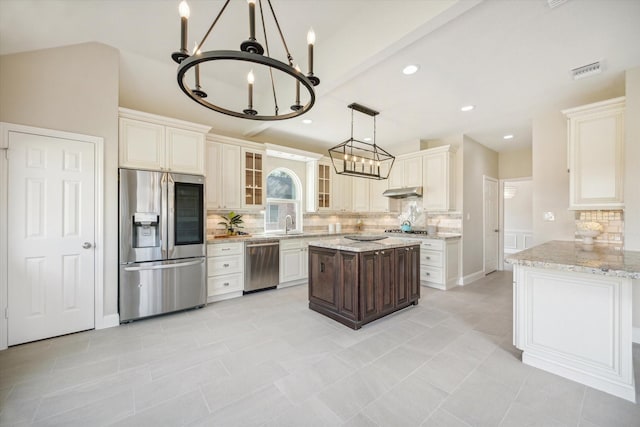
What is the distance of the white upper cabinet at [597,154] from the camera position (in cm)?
290

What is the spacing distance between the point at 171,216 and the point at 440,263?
171 inches

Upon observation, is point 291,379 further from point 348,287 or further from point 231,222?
point 231,222

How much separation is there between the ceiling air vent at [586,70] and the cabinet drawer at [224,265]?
4837 mm

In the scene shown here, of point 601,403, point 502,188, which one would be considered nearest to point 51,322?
point 601,403

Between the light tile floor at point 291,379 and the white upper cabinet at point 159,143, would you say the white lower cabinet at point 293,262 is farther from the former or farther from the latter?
the white upper cabinet at point 159,143

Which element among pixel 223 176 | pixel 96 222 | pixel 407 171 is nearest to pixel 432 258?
pixel 407 171

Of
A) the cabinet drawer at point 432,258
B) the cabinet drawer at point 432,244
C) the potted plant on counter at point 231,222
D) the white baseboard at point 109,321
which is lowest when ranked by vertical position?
the white baseboard at point 109,321

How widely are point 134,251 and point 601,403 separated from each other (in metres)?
4.47

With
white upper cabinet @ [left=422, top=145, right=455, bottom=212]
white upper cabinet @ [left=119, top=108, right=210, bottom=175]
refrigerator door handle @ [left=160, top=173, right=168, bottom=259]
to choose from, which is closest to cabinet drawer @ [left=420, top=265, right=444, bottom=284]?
white upper cabinet @ [left=422, top=145, right=455, bottom=212]

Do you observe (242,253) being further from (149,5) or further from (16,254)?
(149,5)

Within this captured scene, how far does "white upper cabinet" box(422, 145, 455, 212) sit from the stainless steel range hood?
0.53 feet

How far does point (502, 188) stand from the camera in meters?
6.15

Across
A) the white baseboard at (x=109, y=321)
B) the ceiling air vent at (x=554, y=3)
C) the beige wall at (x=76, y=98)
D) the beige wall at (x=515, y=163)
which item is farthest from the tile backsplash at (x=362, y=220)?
the ceiling air vent at (x=554, y=3)

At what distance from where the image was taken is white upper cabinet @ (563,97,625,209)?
2.90 meters
